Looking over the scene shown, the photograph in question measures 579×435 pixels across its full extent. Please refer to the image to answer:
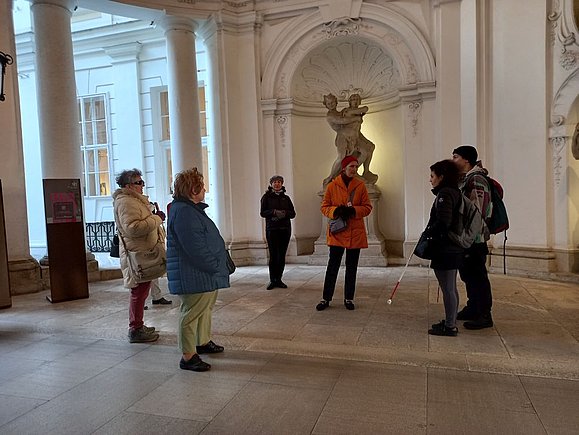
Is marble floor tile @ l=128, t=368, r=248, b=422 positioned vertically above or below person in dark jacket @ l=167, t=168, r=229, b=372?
below

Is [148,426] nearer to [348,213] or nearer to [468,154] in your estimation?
[348,213]

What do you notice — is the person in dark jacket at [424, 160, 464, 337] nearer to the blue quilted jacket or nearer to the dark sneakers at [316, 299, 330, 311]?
the dark sneakers at [316, 299, 330, 311]

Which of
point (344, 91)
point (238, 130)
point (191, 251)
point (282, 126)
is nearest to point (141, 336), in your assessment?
point (191, 251)

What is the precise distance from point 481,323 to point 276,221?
10.4ft

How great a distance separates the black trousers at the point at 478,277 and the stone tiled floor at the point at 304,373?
26 cm

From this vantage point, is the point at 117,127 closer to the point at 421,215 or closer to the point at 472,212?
the point at 421,215

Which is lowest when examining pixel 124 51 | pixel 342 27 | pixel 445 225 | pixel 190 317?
pixel 190 317

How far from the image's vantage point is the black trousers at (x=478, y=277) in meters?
4.40

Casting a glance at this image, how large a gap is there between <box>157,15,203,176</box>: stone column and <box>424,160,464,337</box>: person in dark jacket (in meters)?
5.84

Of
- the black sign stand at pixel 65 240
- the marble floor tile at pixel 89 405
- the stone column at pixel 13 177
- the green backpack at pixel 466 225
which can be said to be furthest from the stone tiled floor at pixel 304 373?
the stone column at pixel 13 177

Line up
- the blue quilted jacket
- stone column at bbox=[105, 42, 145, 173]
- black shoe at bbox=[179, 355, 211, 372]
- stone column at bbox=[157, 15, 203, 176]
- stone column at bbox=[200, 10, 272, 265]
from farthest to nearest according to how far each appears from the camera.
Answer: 1. stone column at bbox=[105, 42, 145, 173]
2. stone column at bbox=[200, 10, 272, 265]
3. stone column at bbox=[157, 15, 203, 176]
4. black shoe at bbox=[179, 355, 211, 372]
5. the blue quilted jacket

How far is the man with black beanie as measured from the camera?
13.9ft

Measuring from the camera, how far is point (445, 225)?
3930 millimetres

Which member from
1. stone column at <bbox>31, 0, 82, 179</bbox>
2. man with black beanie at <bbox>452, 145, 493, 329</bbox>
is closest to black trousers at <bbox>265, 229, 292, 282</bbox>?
man with black beanie at <bbox>452, 145, 493, 329</bbox>
